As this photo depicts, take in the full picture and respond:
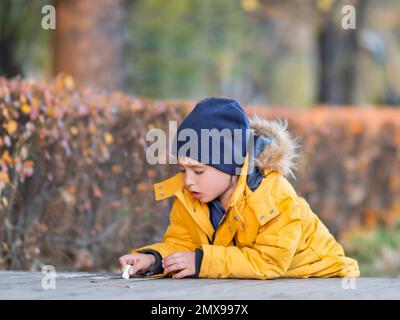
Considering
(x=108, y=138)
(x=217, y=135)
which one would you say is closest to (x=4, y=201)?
(x=108, y=138)

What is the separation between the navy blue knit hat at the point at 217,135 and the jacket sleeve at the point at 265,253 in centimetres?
31

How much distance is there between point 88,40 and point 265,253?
20.6 feet

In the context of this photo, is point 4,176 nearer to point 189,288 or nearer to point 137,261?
point 137,261

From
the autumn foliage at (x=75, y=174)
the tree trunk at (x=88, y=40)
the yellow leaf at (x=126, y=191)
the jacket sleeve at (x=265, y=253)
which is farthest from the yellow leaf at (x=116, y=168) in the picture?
the tree trunk at (x=88, y=40)

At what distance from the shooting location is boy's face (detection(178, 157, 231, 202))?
4137 mm

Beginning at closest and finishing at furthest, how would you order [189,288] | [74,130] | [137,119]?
[189,288] < [74,130] < [137,119]

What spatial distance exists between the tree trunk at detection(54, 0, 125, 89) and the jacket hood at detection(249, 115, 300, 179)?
18.7 feet

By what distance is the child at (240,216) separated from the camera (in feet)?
13.4

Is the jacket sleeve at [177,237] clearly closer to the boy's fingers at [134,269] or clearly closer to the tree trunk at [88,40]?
the boy's fingers at [134,269]

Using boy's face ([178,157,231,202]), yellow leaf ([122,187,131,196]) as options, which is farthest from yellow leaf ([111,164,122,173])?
boy's face ([178,157,231,202])

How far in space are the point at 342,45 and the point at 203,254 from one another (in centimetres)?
1233

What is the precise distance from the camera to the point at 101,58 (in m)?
9.98

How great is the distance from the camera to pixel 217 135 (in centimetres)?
407

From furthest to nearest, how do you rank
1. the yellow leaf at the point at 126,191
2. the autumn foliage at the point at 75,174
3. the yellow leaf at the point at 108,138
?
the yellow leaf at the point at 126,191 → the yellow leaf at the point at 108,138 → the autumn foliage at the point at 75,174
